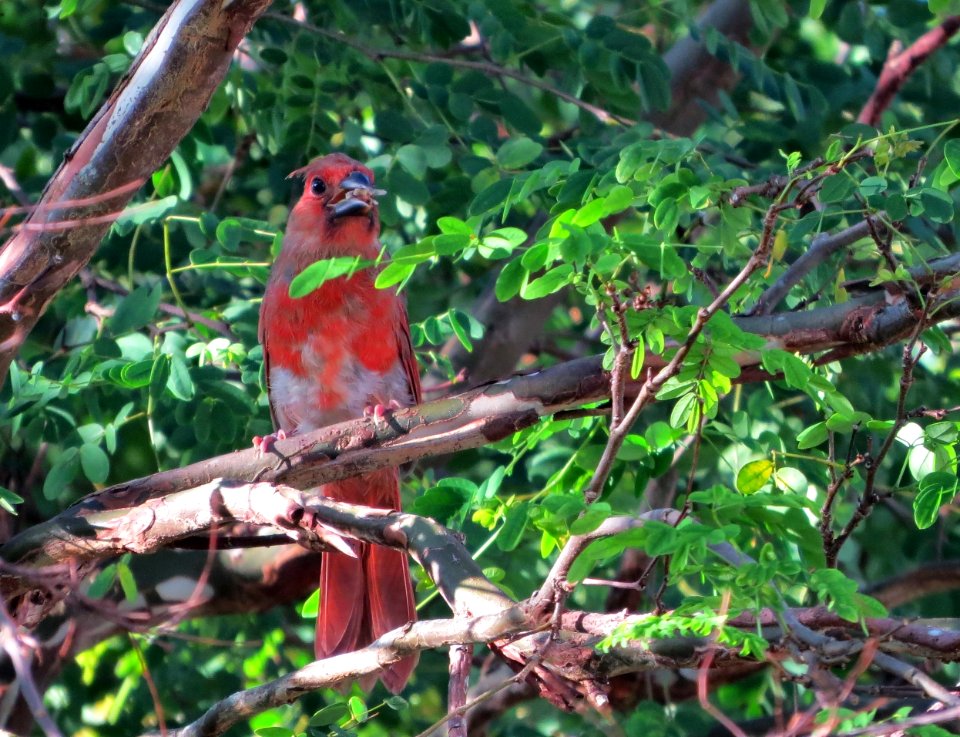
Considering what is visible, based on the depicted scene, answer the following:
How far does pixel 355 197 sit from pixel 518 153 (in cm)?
104

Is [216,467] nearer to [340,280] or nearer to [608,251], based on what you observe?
[340,280]

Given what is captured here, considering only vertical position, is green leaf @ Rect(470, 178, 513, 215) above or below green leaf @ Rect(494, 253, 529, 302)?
below

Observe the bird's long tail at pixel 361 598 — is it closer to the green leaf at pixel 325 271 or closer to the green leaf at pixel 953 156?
the green leaf at pixel 325 271

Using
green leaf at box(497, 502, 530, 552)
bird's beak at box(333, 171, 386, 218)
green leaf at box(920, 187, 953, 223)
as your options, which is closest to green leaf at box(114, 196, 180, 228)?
bird's beak at box(333, 171, 386, 218)

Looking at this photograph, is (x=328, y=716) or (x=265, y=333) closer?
(x=328, y=716)

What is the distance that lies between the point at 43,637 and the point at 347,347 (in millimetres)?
1733

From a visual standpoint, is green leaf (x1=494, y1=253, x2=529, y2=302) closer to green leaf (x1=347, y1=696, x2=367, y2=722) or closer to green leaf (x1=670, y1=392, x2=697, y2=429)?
green leaf (x1=670, y1=392, x2=697, y2=429)

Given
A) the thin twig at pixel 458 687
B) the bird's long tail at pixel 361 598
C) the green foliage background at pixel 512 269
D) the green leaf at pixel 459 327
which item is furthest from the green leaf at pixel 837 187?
the bird's long tail at pixel 361 598

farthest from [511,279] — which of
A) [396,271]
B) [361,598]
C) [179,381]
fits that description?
[361,598]

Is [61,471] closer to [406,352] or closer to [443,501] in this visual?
[443,501]

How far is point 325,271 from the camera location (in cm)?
268

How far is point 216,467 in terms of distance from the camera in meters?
3.59

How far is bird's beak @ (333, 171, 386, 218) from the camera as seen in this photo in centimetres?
462

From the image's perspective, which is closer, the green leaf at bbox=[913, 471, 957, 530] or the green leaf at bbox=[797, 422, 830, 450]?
the green leaf at bbox=[913, 471, 957, 530]
